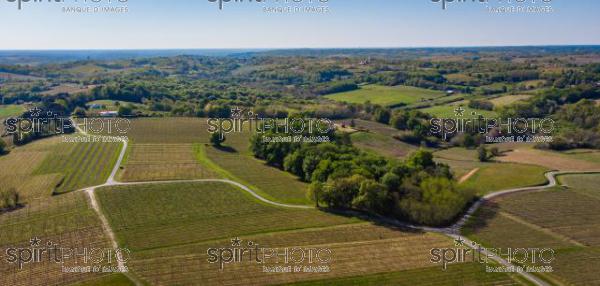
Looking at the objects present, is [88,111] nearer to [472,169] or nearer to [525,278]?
[472,169]

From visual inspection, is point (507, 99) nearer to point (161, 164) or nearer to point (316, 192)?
point (316, 192)

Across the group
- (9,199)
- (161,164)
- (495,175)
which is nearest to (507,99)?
(495,175)

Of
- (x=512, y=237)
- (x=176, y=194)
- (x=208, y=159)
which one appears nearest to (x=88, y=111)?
(x=208, y=159)

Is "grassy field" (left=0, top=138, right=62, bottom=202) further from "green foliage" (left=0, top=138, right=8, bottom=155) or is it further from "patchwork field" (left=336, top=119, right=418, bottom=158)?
"patchwork field" (left=336, top=119, right=418, bottom=158)

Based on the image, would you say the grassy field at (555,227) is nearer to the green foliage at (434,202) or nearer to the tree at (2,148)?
the green foliage at (434,202)

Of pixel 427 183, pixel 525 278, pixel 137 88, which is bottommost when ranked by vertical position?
pixel 525 278

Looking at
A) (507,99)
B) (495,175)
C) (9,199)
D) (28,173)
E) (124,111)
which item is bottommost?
(9,199)
